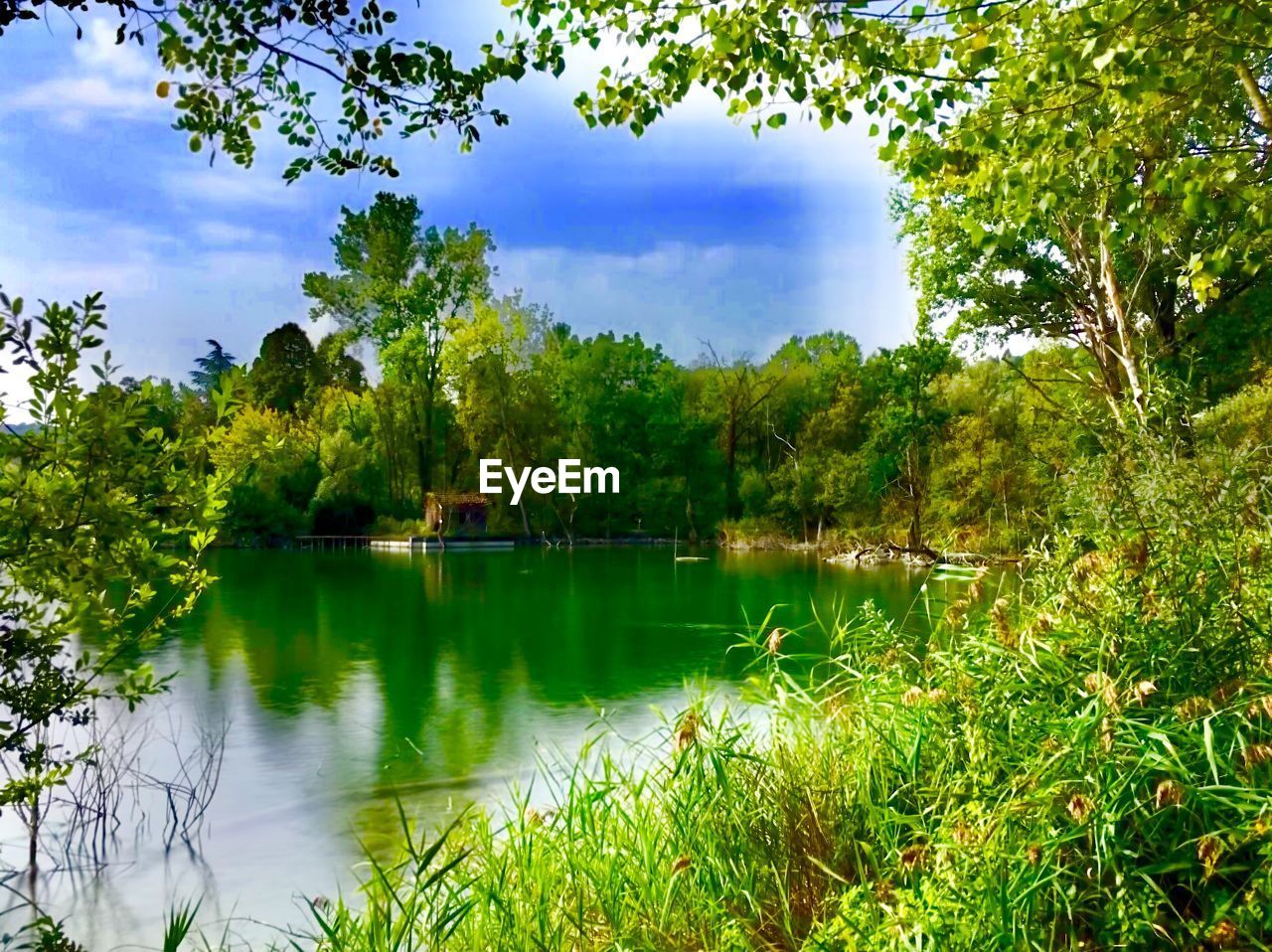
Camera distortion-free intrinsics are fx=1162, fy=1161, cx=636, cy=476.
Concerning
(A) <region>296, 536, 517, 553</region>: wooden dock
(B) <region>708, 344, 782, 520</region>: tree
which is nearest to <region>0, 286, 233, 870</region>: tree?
(A) <region>296, 536, 517, 553</region>: wooden dock

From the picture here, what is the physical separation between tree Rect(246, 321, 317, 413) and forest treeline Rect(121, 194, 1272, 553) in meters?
0.08

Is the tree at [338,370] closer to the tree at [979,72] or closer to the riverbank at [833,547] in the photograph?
the riverbank at [833,547]

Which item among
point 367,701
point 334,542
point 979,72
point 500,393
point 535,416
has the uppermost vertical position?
point 500,393

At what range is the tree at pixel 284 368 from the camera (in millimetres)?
40031

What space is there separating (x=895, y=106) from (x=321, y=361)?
38.9 metres

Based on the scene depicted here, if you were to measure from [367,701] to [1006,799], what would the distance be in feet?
26.5

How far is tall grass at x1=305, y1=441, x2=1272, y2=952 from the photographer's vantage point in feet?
8.25

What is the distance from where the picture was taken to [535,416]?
36.7 meters

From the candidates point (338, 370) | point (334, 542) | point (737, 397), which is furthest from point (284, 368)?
point (737, 397)

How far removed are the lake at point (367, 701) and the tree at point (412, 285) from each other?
44.1 feet

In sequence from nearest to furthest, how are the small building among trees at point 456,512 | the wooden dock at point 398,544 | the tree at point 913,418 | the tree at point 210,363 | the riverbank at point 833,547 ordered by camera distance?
the riverbank at point 833,547, the tree at point 913,418, the wooden dock at point 398,544, the small building among trees at point 456,512, the tree at point 210,363

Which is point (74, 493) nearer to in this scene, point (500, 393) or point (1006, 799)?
point (1006, 799)

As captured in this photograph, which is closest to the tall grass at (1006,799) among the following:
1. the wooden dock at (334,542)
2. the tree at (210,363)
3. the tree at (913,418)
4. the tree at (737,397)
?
the tree at (913,418)

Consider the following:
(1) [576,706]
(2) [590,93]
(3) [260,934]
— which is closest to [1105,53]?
(2) [590,93]
